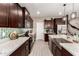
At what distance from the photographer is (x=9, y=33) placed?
276 cm

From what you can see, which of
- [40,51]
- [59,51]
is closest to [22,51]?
[59,51]

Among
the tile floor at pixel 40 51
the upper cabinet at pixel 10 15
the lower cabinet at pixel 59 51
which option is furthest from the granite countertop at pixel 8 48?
the tile floor at pixel 40 51

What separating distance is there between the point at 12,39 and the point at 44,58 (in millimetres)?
1904

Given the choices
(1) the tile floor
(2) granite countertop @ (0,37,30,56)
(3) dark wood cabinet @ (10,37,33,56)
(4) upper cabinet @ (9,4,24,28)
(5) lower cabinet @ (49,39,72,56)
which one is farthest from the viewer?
(1) the tile floor

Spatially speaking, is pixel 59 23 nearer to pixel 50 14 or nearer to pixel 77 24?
pixel 50 14

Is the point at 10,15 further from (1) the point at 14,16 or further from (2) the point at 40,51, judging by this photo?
(2) the point at 40,51

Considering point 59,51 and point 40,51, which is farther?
point 40,51

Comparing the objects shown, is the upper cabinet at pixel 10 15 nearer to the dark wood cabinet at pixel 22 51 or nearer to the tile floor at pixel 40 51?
the dark wood cabinet at pixel 22 51

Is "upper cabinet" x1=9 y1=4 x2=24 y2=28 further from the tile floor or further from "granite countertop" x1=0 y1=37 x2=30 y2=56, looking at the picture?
the tile floor

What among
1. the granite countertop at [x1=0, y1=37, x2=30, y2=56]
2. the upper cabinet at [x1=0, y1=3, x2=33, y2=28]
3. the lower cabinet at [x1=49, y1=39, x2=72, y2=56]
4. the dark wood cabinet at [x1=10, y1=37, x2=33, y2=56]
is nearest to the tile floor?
the dark wood cabinet at [x1=10, y1=37, x2=33, y2=56]

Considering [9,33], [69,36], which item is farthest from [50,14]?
[9,33]

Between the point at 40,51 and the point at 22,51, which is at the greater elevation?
the point at 22,51

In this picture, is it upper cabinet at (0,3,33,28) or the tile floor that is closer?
upper cabinet at (0,3,33,28)

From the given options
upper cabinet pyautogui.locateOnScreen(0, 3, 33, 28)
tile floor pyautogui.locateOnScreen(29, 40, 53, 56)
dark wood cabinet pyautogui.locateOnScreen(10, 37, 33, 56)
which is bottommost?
tile floor pyautogui.locateOnScreen(29, 40, 53, 56)
